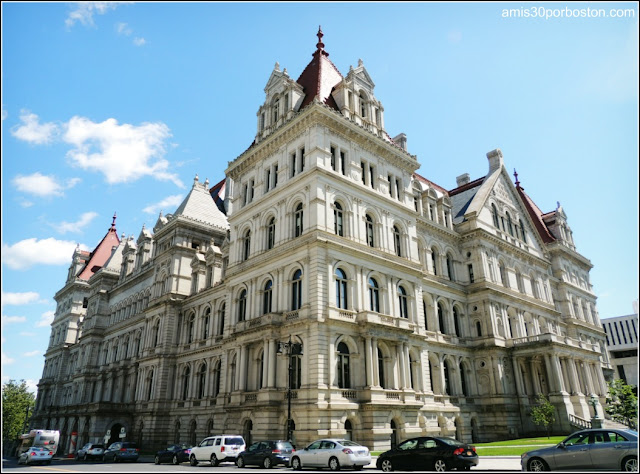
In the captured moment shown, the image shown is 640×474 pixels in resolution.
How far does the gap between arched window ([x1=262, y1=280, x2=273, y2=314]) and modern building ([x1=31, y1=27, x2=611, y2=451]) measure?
7.0 inches

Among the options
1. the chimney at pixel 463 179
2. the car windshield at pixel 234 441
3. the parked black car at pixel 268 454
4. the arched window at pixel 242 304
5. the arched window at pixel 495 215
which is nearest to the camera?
the parked black car at pixel 268 454

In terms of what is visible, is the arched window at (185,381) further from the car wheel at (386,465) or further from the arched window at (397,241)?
the car wheel at (386,465)

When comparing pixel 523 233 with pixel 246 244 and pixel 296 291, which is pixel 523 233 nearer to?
pixel 246 244

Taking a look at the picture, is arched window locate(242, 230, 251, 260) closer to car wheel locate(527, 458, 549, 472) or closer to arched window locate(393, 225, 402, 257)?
arched window locate(393, 225, 402, 257)

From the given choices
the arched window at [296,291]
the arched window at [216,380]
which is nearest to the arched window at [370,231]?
the arched window at [296,291]

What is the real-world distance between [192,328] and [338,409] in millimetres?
25217

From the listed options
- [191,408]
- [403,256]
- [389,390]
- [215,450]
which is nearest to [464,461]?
[389,390]

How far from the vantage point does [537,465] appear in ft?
52.7

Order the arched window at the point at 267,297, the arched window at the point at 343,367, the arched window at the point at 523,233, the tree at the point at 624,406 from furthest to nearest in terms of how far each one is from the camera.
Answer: the arched window at the point at 523,233 → the tree at the point at 624,406 → the arched window at the point at 267,297 → the arched window at the point at 343,367

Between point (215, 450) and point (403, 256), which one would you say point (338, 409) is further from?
point (403, 256)

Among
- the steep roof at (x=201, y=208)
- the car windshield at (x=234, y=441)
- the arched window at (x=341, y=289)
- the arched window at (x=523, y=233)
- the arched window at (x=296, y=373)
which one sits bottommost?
the car windshield at (x=234, y=441)

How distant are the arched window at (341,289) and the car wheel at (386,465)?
12.4 metres

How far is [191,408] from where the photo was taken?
4272cm

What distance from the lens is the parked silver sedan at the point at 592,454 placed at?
47.1 ft
